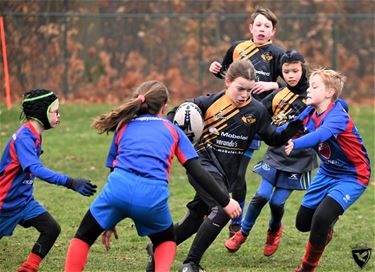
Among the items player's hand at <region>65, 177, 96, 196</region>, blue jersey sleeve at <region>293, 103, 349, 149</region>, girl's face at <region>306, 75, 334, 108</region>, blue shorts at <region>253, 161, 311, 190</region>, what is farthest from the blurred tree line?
player's hand at <region>65, 177, 96, 196</region>

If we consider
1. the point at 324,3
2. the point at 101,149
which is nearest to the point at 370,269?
the point at 101,149

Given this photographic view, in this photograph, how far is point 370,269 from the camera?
7.36m

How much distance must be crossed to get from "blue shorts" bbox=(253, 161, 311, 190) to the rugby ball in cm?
141

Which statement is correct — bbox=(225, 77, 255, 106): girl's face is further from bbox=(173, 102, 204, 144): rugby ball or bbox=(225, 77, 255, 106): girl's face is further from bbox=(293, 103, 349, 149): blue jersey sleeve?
bbox=(293, 103, 349, 149): blue jersey sleeve

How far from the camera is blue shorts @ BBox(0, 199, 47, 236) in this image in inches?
258

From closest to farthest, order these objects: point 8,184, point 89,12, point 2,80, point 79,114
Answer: point 8,184, point 79,114, point 2,80, point 89,12

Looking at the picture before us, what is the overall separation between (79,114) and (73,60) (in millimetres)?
3141

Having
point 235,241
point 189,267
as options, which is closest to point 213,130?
point 189,267

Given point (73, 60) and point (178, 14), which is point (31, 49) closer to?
point (73, 60)

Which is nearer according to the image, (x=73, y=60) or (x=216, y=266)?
(x=216, y=266)

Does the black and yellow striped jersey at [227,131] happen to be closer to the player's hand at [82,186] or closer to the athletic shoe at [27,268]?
the player's hand at [82,186]

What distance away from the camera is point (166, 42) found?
21.6 meters

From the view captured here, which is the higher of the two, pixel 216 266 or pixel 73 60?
pixel 216 266

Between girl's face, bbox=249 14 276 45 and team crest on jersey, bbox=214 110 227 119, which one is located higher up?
girl's face, bbox=249 14 276 45
